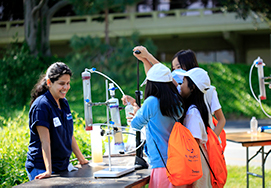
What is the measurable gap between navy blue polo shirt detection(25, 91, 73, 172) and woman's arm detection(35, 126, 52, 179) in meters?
0.04

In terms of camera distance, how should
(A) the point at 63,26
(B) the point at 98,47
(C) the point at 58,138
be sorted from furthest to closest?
1. (A) the point at 63,26
2. (B) the point at 98,47
3. (C) the point at 58,138

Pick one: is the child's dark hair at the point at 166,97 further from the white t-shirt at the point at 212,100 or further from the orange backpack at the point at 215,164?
the white t-shirt at the point at 212,100

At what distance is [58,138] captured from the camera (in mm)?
2527

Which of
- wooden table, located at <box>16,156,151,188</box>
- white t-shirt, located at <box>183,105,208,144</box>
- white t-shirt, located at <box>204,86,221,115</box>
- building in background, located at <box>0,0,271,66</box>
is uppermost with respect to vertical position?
building in background, located at <box>0,0,271,66</box>

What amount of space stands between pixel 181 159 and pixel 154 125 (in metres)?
0.32

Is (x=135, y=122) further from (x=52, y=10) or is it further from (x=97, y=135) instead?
(x=52, y=10)

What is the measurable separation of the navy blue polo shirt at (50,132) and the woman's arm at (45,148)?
42mm

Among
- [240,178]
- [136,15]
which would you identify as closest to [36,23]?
[136,15]

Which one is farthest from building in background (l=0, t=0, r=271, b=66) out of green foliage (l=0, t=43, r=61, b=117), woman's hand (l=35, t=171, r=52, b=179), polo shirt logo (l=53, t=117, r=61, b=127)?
woman's hand (l=35, t=171, r=52, b=179)

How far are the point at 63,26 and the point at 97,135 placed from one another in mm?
16419

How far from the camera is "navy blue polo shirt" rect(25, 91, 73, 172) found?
2459 millimetres

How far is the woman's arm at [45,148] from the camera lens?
2.38 m

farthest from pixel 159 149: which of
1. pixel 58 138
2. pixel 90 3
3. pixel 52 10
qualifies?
pixel 52 10

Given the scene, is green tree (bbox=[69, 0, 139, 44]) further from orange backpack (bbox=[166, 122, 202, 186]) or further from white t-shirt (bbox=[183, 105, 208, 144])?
orange backpack (bbox=[166, 122, 202, 186])
